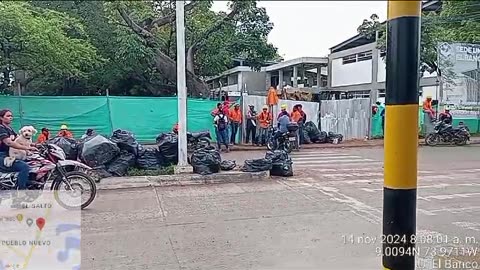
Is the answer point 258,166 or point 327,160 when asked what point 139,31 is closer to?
point 327,160

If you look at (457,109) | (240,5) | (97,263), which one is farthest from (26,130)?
(457,109)

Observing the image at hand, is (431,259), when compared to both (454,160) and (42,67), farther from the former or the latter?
(42,67)

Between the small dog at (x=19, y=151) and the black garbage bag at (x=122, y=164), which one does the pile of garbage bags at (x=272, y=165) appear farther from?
the small dog at (x=19, y=151)

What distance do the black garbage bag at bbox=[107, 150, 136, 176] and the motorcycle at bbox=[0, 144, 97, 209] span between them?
2.69 metres

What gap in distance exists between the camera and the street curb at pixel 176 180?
9617 mm

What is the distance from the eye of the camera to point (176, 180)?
32.5ft

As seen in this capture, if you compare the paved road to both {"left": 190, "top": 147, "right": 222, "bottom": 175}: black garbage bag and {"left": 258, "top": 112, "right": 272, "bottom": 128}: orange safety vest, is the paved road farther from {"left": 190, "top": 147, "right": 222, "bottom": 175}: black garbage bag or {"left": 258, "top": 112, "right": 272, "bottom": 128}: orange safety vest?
Result: {"left": 258, "top": 112, "right": 272, "bottom": 128}: orange safety vest

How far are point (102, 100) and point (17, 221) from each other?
1066 centimetres

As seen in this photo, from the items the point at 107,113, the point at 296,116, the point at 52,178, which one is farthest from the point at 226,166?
the point at 107,113

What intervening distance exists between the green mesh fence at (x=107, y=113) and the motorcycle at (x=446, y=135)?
8.93 m

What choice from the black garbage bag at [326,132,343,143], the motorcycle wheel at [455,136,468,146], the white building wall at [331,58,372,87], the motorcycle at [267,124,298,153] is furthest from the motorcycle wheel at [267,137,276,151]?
the white building wall at [331,58,372,87]

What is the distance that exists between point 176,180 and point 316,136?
10.6m

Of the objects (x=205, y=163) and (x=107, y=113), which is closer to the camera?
(x=205, y=163)

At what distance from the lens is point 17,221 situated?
22.5 ft
